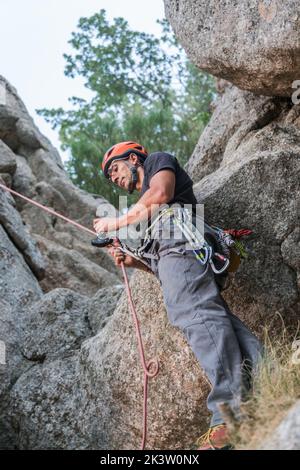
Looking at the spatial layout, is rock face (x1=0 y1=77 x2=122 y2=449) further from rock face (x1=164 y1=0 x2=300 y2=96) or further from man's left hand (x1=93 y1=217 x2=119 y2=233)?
rock face (x1=164 y1=0 x2=300 y2=96)

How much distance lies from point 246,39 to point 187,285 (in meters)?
2.87

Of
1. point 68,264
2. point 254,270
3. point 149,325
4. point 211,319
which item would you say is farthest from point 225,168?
point 68,264

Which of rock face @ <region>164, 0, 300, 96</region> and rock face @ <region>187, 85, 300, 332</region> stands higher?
rock face @ <region>164, 0, 300, 96</region>

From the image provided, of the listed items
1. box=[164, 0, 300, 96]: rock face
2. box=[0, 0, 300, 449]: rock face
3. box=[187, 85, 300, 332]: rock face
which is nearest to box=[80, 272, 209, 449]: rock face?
box=[0, 0, 300, 449]: rock face

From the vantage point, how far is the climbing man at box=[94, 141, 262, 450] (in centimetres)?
528

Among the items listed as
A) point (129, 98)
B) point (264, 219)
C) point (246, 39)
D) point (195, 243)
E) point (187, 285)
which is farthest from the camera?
point (129, 98)

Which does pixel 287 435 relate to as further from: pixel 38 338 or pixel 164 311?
pixel 38 338

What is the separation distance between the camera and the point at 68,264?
39.9ft

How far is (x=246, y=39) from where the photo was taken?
287 inches

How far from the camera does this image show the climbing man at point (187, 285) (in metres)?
5.28

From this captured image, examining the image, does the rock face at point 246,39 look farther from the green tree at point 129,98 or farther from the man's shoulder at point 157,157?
the green tree at point 129,98

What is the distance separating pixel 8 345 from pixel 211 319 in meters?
2.93

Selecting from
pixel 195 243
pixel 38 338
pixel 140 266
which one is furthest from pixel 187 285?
pixel 38 338

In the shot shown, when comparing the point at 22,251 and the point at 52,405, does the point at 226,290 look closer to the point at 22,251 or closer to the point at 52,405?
the point at 52,405
